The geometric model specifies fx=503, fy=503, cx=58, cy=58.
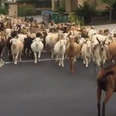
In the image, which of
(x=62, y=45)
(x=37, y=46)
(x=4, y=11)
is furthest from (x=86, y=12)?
(x=62, y=45)

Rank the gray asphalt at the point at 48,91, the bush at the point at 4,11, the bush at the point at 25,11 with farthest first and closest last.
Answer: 1. the bush at the point at 4,11
2. the bush at the point at 25,11
3. the gray asphalt at the point at 48,91

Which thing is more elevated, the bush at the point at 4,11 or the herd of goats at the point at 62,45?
the bush at the point at 4,11

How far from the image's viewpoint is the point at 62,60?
795 inches

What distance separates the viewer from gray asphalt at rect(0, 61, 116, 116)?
42.8 ft

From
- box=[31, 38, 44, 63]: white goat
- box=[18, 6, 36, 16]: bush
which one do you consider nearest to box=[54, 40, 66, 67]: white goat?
box=[31, 38, 44, 63]: white goat

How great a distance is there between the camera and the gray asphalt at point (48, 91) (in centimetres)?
1305

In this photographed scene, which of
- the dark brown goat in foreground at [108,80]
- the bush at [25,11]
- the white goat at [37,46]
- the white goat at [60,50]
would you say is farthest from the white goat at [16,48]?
the bush at [25,11]

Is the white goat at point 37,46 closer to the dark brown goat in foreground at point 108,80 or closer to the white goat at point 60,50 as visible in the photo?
the white goat at point 60,50

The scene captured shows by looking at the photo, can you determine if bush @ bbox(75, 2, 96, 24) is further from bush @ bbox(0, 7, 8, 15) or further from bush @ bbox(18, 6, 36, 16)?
bush @ bbox(0, 7, 8, 15)

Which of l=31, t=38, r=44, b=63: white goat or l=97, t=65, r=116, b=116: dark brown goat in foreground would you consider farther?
l=31, t=38, r=44, b=63: white goat

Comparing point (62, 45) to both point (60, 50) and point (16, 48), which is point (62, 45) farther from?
point (16, 48)

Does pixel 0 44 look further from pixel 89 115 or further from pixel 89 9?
pixel 89 9

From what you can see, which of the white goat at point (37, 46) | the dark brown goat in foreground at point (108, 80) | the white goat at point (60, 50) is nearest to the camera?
the dark brown goat in foreground at point (108, 80)

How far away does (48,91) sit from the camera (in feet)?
50.4
